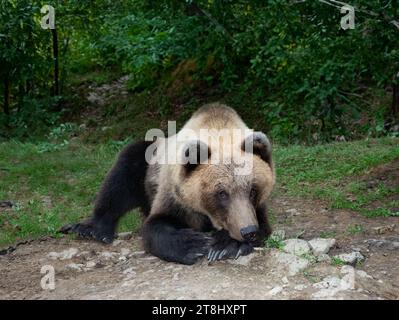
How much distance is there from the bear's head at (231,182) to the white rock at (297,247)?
378 mm

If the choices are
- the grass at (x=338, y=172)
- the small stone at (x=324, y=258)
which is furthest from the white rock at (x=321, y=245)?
the grass at (x=338, y=172)

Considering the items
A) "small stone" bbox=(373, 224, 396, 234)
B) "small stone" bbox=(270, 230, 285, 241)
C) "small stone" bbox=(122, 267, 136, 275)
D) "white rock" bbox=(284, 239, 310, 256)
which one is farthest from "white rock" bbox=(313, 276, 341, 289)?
"small stone" bbox=(373, 224, 396, 234)

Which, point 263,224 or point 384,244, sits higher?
point 263,224

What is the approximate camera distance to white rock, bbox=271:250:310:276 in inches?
170

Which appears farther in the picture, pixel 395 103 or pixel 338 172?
pixel 395 103

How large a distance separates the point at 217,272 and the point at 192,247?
41cm

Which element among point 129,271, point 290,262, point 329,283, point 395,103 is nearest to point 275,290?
point 329,283

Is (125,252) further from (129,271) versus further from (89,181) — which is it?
(89,181)

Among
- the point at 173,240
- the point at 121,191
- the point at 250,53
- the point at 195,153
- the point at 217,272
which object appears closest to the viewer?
the point at 217,272

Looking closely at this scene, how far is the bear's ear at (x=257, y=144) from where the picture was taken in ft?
15.3

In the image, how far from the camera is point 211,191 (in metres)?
4.57

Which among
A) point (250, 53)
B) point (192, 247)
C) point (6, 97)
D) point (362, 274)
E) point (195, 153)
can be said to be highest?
point (250, 53)

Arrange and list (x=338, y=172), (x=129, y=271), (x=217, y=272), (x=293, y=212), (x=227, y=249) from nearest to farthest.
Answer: (x=217, y=272) → (x=227, y=249) → (x=129, y=271) → (x=293, y=212) → (x=338, y=172)

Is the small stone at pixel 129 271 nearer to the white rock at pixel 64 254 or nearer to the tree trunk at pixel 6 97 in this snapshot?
the white rock at pixel 64 254
